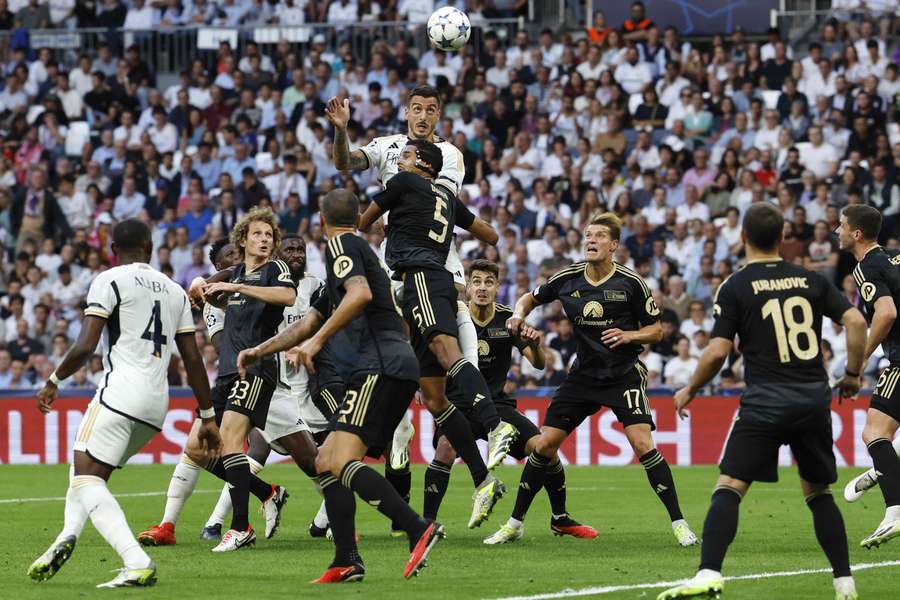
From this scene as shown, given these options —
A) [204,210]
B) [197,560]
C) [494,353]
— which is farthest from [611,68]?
[197,560]

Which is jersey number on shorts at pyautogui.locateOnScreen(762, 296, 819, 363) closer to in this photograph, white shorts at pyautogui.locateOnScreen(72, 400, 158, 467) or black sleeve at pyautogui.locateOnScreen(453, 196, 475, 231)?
white shorts at pyautogui.locateOnScreen(72, 400, 158, 467)

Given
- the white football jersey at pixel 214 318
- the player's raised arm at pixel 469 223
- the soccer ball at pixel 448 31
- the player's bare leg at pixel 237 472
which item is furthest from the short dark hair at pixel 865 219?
the white football jersey at pixel 214 318

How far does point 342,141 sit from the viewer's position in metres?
11.1

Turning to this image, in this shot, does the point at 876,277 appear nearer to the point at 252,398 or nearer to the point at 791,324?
the point at 791,324

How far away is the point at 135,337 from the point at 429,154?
3.05 metres

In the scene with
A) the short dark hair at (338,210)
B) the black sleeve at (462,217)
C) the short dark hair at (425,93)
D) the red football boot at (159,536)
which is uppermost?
the short dark hair at (425,93)

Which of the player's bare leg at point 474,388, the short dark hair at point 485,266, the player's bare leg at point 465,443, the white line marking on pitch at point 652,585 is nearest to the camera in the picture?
the white line marking on pitch at point 652,585

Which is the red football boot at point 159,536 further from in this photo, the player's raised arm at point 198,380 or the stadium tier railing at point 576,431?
the stadium tier railing at point 576,431

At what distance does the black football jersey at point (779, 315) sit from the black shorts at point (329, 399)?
405 centimetres

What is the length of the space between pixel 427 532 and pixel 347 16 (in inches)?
843

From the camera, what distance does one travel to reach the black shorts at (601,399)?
11.4 meters

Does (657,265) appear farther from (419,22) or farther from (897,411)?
(897,411)

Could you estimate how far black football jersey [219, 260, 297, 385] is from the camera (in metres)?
11.0

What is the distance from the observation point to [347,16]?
28891mm
